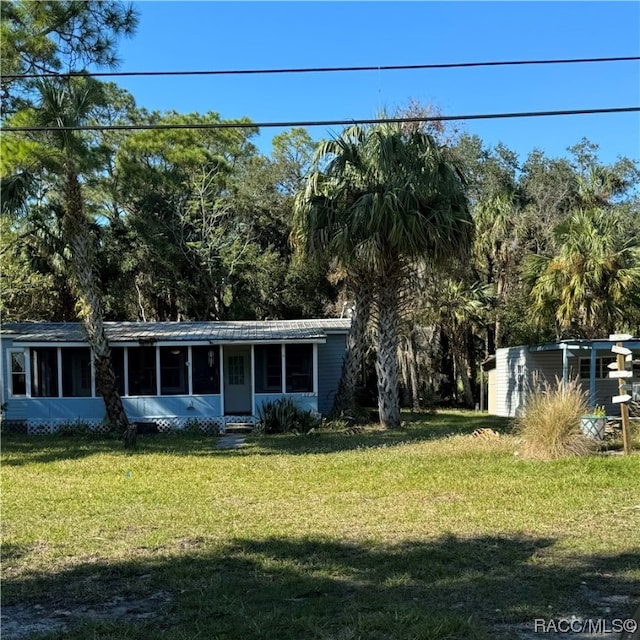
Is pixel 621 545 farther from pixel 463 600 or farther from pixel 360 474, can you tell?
pixel 360 474

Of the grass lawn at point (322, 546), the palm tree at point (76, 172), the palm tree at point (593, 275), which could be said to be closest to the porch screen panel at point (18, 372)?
the palm tree at point (76, 172)

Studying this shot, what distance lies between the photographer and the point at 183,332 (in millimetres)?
18094

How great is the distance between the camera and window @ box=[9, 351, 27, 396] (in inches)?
715

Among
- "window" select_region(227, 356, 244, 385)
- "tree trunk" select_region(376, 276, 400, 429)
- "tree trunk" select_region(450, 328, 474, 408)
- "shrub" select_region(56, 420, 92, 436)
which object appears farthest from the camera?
"tree trunk" select_region(450, 328, 474, 408)

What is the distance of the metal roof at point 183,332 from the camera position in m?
17.3

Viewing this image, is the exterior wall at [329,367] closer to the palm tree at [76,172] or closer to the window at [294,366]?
the window at [294,366]

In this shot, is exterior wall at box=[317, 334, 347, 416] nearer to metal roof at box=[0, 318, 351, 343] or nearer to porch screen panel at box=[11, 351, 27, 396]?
metal roof at box=[0, 318, 351, 343]

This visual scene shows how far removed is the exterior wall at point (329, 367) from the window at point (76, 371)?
22.3 ft

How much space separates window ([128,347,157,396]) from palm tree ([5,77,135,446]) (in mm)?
2873

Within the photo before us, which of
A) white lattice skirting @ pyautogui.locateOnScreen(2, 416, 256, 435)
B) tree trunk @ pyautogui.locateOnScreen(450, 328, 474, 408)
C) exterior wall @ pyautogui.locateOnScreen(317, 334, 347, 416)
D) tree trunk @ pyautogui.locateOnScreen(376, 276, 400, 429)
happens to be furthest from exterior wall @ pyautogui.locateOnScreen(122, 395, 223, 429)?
tree trunk @ pyautogui.locateOnScreen(450, 328, 474, 408)

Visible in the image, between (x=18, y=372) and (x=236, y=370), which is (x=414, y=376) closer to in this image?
(x=236, y=370)

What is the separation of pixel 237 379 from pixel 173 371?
199 centimetres

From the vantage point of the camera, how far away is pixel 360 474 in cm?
955

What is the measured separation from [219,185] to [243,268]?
3633mm
